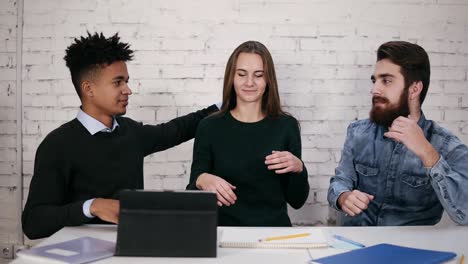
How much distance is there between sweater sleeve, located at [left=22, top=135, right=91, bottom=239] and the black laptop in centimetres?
35

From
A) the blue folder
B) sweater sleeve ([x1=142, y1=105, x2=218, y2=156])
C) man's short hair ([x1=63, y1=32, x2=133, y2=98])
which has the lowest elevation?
the blue folder

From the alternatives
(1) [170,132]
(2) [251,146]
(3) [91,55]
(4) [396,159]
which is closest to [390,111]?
(4) [396,159]

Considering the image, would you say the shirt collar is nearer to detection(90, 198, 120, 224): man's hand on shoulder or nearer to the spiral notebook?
detection(90, 198, 120, 224): man's hand on shoulder

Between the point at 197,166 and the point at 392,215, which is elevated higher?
the point at 197,166

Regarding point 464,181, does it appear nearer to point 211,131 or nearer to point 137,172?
point 211,131

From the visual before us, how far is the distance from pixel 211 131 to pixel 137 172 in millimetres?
364

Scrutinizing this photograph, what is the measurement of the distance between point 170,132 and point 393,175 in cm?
100

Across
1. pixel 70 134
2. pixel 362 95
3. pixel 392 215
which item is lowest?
pixel 392 215

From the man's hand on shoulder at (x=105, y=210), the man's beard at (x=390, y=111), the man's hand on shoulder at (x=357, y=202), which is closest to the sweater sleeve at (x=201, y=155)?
the man's hand on shoulder at (x=105, y=210)

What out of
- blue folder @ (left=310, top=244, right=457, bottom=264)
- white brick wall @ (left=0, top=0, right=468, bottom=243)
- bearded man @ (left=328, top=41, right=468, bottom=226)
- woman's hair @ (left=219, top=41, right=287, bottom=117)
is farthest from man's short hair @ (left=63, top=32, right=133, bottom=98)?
blue folder @ (left=310, top=244, right=457, bottom=264)

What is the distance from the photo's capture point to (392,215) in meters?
1.93

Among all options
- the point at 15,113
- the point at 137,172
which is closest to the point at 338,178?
the point at 137,172

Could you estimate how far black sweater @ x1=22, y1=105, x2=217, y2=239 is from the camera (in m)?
1.63

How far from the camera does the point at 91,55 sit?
2010mm
